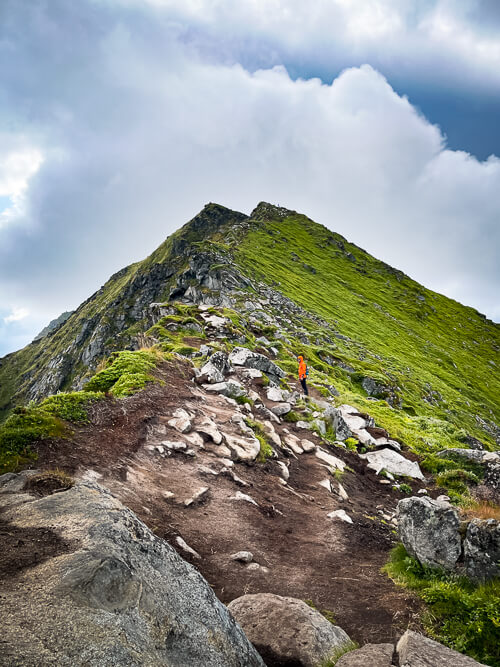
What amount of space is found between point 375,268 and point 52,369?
121 metres

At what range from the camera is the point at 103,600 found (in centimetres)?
420

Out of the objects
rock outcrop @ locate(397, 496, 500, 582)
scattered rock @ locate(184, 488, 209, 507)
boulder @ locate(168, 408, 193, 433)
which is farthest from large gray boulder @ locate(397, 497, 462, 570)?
boulder @ locate(168, 408, 193, 433)

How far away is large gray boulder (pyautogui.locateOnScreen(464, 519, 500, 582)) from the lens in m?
6.88

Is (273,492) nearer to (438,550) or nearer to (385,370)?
(438,550)

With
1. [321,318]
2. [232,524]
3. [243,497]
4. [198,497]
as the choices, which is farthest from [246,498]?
[321,318]

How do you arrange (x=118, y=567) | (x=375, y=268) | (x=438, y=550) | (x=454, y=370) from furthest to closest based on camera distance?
(x=375, y=268)
(x=454, y=370)
(x=438, y=550)
(x=118, y=567)

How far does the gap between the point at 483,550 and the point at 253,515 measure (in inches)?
229

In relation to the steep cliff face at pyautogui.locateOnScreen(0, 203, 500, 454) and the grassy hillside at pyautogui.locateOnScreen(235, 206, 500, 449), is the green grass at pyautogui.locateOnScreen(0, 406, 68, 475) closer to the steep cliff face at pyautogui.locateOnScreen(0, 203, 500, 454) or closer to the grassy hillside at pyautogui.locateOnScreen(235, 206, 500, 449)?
the steep cliff face at pyautogui.locateOnScreen(0, 203, 500, 454)

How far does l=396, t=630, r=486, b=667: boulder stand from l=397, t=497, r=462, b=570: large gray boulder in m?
2.76

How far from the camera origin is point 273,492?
40.1 feet

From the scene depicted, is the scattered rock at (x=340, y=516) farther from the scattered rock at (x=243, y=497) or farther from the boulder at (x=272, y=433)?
the boulder at (x=272, y=433)

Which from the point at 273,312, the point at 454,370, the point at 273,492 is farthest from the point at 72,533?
the point at 454,370

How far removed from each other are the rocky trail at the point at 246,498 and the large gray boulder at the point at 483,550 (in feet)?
4.53

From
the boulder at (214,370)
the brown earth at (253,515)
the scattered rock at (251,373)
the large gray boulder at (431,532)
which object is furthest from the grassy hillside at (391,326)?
the large gray boulder at (431,532)
